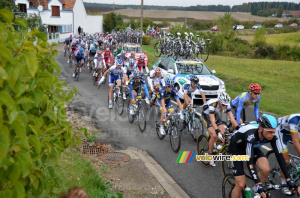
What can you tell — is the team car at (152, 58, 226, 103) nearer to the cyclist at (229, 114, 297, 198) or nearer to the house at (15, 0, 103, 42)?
the cyclist at (229, 114, 297, 198)

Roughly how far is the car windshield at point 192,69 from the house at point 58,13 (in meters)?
37.8

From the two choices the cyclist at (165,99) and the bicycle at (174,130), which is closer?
the bicycle at (174,130)

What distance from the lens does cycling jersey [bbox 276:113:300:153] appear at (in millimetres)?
6371

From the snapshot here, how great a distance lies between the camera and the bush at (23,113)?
1894mm

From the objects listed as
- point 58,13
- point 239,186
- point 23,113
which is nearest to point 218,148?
point 239,186

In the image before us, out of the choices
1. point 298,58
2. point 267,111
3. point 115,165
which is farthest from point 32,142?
point 298,58

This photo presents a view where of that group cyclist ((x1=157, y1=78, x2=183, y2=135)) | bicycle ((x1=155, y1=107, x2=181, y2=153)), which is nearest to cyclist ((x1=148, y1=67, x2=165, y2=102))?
cyclist ((x1=157, y1=78, x2=183, y2=135))

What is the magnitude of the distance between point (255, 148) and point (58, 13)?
57411mm

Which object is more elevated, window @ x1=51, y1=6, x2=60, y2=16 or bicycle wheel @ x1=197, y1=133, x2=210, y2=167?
window @ x1=51, y1=6, x2=60, y2=16

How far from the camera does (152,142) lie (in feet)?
32.5

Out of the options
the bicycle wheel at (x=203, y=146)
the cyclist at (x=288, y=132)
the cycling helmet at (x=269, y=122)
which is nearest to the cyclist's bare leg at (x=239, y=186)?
the cycling helmet at (x=269, y=122)

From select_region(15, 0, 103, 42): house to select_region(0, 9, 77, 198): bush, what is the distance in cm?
4927

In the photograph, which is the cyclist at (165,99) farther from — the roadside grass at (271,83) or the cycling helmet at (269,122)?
the roadside grass at (271,83)

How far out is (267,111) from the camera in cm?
1427
